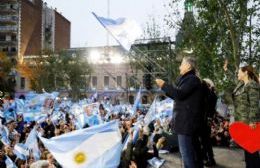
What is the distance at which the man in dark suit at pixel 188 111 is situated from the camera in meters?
5.70

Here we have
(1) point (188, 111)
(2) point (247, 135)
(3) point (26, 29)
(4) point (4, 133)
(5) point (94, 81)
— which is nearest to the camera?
(1) point (188, 111)

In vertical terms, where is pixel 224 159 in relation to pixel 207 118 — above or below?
below

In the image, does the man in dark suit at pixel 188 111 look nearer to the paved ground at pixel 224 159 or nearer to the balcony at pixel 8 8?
the paved ground at pixel 224 159

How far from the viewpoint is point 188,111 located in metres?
5.71

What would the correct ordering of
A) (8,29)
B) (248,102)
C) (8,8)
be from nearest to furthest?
1. (248,102)
2. (8,29)
3. (8,8)

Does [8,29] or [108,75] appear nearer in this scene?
[108,75]

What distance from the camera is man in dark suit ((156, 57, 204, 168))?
5.70m

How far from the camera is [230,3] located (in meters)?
18.7

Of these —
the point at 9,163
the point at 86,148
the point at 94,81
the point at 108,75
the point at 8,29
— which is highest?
the point at 8,29

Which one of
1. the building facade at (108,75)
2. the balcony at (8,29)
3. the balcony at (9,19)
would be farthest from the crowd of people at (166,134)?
the balcony at (9,19)

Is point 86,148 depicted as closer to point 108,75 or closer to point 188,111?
point 188,111

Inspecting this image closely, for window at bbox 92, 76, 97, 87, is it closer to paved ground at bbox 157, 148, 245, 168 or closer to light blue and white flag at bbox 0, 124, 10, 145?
light blue and white flag at bbox 0, 124, 10, 145

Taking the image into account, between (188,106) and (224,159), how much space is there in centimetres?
407

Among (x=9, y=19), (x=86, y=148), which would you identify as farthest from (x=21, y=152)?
(x=9, y=19)
